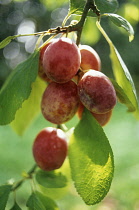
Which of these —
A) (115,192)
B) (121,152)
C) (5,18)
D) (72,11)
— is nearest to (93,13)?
(72,11)

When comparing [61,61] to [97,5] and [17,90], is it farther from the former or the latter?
[97,5]

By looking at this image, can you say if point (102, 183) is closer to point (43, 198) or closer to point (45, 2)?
point (43, 198)

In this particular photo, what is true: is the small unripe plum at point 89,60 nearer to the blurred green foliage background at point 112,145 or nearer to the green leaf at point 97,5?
the green leaf at point 97,5

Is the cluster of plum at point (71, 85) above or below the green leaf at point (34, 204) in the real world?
above

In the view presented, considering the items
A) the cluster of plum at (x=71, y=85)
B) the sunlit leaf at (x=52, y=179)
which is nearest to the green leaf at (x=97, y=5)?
the cluster of plum at (x=71, y=85)

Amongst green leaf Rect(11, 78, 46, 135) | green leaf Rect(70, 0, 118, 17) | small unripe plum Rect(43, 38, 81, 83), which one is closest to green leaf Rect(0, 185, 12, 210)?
green leaf Rect(11, 78, 46, 135)

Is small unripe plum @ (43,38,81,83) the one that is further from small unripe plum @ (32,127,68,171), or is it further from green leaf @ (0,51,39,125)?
small unripe plum @ (32,127,68,171)

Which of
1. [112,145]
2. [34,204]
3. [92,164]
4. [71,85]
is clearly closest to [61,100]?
[71,85]
